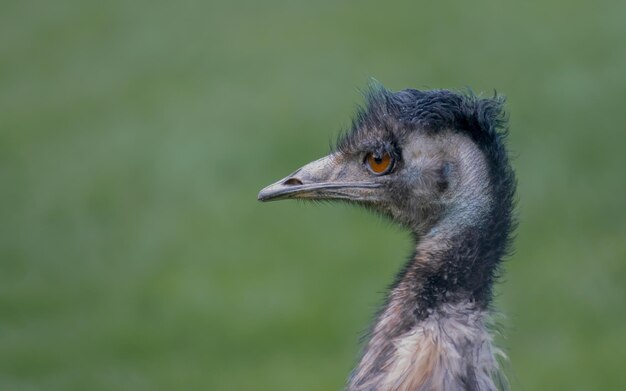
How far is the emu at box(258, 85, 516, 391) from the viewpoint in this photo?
431cm

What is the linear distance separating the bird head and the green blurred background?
2979 millimetres

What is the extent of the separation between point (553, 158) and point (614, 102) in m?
0.75

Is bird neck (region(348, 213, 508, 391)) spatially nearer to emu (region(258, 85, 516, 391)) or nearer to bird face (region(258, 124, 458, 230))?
emu (region(258, 85, 516, 391))

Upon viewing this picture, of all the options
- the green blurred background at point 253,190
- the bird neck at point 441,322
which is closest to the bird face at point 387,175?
the bird neck at point 441,322

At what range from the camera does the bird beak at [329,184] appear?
4859mm

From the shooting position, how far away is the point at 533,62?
444 inches

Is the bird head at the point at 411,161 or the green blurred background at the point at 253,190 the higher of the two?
the green blurred background at the point at 253,190

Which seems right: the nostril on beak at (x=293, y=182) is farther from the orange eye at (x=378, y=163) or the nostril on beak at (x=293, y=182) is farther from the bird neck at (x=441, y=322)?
the bird neck at (x=441, y=322)

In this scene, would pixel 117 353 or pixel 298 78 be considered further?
pixel 298 78

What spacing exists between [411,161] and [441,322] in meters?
0.63

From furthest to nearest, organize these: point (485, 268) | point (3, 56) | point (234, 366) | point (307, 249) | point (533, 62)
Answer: point (3, 56) < point (533, 62) < point (307, 249) < point (234, 366) < point (485, 268)

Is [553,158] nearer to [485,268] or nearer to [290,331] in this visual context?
[290,331]

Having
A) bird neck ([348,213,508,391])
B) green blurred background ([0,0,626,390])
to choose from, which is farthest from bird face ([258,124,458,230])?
green blurred background ([0,0,626,390])

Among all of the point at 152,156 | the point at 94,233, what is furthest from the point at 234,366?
the point at 152,156
